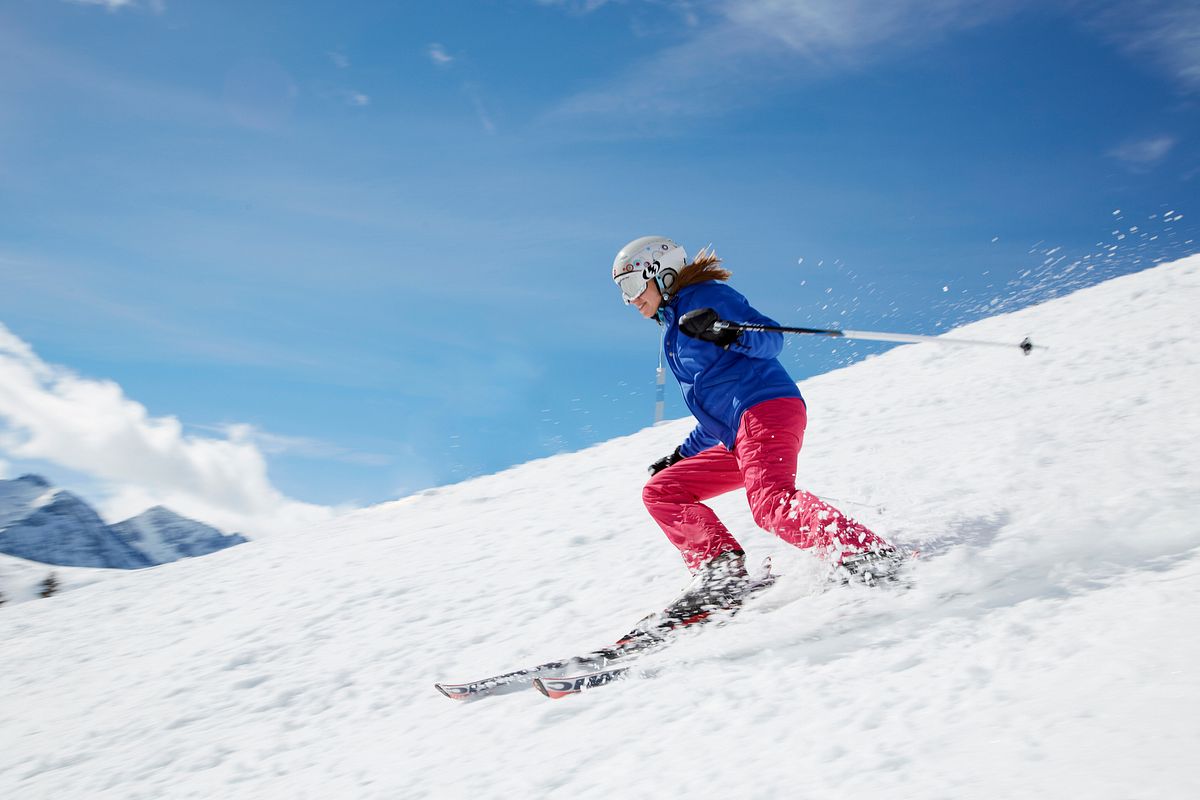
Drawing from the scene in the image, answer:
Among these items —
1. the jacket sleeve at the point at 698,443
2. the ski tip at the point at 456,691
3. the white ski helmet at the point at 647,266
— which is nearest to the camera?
the ski tip at the point at 456,691

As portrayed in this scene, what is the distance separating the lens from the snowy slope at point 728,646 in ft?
7.23

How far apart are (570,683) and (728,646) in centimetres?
71

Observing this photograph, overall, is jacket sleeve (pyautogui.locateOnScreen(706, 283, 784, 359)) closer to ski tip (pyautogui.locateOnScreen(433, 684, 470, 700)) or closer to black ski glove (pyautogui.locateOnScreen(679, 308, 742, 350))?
black ski glove (pyautogui.locateOnScreen(679, 308, 742, 350))

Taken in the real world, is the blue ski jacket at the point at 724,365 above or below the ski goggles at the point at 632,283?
below

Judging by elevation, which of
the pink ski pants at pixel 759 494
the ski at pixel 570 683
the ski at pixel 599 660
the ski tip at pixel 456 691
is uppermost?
→ the pink ski pants at pixel 759 494

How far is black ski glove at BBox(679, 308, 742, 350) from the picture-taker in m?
3.87

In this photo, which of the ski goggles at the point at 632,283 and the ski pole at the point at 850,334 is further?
the ski goggles at the point at 632,283

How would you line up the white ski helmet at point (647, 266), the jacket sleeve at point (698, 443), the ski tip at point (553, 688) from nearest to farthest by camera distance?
the ski tip at point (553, 688)
the white ski helmet at point (647, 266)
the jacket sleeve at point (698, 443)

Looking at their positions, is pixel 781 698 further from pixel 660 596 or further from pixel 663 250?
pixel 663 250

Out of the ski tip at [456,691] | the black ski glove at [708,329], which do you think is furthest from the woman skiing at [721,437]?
the ski tip at [456,691]

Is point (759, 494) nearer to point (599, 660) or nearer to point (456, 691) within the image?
point (599, 660)

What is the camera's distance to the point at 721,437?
4094 mm

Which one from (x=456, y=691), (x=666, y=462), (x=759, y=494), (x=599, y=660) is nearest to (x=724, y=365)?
(x=759, y=494)

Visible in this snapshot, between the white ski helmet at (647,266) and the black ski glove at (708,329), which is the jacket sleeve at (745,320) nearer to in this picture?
the black ski glove at (708,329)
